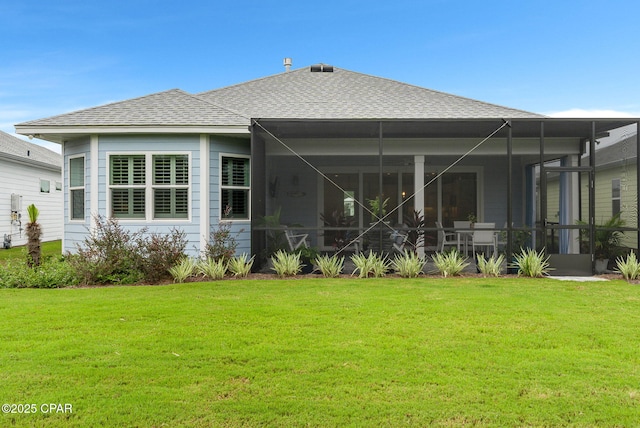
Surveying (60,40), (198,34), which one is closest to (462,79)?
(198,34)

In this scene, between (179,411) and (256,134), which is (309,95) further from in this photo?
(179,411)

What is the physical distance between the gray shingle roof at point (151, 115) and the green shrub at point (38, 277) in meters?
3.02

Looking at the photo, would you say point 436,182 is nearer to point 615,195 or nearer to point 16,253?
point 615,195

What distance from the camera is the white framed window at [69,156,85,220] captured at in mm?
10070

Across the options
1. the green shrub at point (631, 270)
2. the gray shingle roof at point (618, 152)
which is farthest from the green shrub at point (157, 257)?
the gray shingle roof at point (618, 152)

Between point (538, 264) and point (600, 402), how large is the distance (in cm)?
595

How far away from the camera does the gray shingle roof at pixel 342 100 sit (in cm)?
1086

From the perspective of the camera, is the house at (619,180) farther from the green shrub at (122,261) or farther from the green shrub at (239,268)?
the green shrub at (122,261)

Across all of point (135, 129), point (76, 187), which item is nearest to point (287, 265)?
point (135, 129)

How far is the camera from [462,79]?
18.0m

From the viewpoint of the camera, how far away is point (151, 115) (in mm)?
9703

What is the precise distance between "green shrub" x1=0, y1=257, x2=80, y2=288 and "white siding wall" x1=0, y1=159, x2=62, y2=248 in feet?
28.9

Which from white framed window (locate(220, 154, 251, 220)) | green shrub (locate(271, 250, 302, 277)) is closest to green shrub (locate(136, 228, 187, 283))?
white framed window (locate(220, 154, 251, 220))

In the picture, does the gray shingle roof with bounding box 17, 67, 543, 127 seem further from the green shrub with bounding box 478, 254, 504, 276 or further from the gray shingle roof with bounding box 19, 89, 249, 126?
the green shrub with bounding box 478, 254, 504, 276
